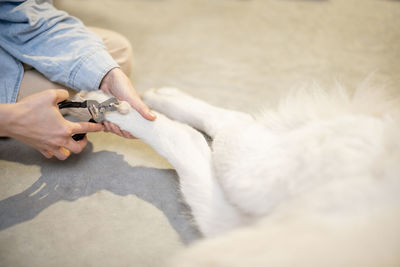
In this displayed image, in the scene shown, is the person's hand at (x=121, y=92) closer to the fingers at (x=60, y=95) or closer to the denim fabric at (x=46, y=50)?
the denim fabric at (x=46, y=50)

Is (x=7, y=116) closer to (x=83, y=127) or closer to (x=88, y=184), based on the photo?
(x=83, y=127)

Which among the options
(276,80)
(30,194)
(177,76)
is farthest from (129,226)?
(276,80)

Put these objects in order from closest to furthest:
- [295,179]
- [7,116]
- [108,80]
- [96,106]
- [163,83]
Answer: [295,179] → [7,116] → [96,106] → [108,80] → [163,83]

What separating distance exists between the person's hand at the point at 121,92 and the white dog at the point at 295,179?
3 cm

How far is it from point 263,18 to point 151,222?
1556mm

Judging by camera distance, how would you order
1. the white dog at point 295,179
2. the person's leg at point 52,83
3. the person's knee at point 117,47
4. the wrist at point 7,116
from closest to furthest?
the white dog at point 295,179, the wrist at point 7,116, the person's leg at point 52,83, the person's knee at point 117,47

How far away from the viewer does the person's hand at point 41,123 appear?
2.12 ft

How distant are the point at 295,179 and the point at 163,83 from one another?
2.87 ft

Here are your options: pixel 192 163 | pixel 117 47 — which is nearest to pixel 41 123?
pixel 192 163

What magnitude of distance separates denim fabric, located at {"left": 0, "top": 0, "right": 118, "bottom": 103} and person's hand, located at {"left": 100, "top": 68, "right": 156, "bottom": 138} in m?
0.03

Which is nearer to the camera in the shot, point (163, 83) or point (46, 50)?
point (46, 50)

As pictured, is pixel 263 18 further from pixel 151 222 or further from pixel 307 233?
pixel 307 233

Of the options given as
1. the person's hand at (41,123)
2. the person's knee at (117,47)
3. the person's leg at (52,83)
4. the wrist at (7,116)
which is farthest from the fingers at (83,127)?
the person's knee at (117,47)

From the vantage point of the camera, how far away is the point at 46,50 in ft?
2.81
